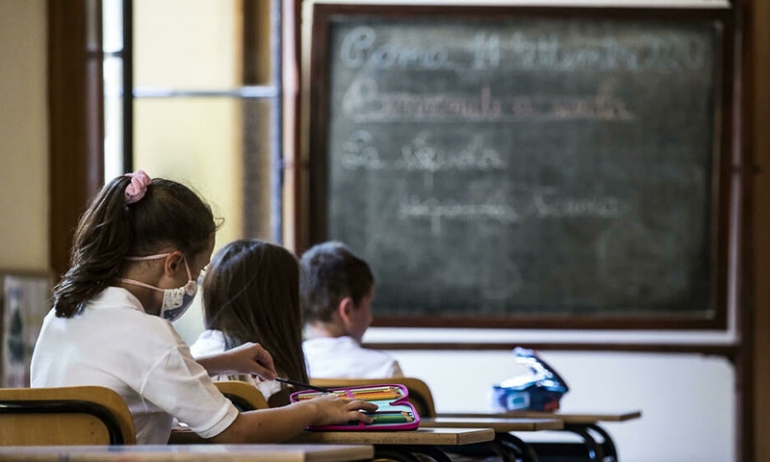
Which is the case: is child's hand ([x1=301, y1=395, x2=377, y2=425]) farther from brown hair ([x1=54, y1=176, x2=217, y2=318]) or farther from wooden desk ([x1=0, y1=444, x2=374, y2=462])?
wooden desk ([x1=0, y1=444, x2=374, y2=462])

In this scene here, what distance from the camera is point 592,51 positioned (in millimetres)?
5250

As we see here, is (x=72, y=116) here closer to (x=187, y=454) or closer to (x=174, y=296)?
(x=174, y=296)

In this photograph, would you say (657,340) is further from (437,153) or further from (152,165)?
(152,165)

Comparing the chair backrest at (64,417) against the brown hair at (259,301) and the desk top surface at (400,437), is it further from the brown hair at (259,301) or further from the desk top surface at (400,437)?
the brown hair at (259,301)

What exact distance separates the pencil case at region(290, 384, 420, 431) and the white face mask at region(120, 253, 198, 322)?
0.81 ft

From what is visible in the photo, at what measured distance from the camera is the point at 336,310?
11.5 feet

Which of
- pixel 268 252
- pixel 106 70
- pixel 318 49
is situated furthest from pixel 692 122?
pixel 268 252

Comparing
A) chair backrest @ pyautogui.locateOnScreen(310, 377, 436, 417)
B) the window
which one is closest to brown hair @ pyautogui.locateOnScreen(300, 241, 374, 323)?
chair backrest @ pyautogui.locateOnScreen(310, 377, 436, 417)

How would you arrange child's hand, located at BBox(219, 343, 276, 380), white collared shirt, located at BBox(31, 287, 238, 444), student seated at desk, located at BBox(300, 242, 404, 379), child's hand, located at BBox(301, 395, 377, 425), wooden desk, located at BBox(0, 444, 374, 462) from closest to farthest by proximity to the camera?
wooden desk, located at BBox(0, 444, 374, 462) → white collared shirt, located at BBox(31, 287, 238, 444) → child's hand, located at BBox(301, 395, 377, 425) → child's hand, located at BBox(219, 343, 276, 380) → student seated at desk, located at BBox(300, 242, 404, 379)

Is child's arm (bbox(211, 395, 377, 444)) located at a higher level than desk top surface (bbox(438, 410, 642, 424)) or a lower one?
higher

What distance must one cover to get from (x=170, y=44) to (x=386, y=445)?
Answer: 3329 mm

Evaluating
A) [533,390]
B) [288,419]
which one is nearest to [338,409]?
[288,419]

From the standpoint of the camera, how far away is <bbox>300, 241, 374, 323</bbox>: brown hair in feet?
11.5

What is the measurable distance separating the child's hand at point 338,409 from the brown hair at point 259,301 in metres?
0.57
